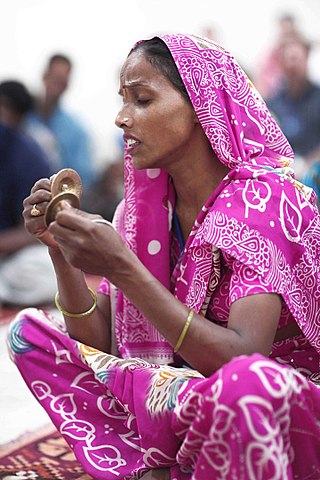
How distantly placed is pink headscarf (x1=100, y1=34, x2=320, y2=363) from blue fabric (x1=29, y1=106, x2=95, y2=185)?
5387 mm

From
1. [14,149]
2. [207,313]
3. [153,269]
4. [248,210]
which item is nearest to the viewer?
[248,210]

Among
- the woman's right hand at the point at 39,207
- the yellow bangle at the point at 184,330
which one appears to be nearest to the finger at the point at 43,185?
the woman's right hand at the point at 39,207

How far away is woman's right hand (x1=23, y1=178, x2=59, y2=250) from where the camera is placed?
90.0 inches

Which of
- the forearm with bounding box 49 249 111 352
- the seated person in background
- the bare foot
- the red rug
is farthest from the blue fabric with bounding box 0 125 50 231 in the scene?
the bare foot

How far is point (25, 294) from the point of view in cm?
534

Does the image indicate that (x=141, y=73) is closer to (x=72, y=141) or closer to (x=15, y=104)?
(x=15, y=104)

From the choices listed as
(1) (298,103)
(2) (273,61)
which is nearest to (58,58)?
(1) (298,103)

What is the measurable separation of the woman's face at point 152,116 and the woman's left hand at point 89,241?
1.31 feet

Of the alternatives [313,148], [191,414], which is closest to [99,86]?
[313,148]

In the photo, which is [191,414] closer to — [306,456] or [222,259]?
[306,456]

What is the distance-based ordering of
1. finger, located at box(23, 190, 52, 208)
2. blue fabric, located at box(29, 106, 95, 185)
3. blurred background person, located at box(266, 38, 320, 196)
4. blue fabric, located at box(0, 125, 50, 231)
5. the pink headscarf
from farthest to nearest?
blue fabric, located at box(29, 106, 95, 185) < blurred background person, located at box(266, 38, 320, 196) < blue fabric, located at box(0, 125, 50, 231) < finger, located at box(23, 190, 52, 208) < the pink headscarf

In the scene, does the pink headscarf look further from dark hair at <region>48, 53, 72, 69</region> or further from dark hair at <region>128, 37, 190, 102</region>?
dark hair at <region>48, 53, 72, 69</region>

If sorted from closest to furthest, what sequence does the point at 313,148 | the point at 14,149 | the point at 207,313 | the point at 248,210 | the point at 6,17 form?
the point at 248,210 < the point at 207,313 < the point at 14,149 < the point at 313,148 < the point at 6,17

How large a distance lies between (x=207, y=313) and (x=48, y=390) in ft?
1.61
